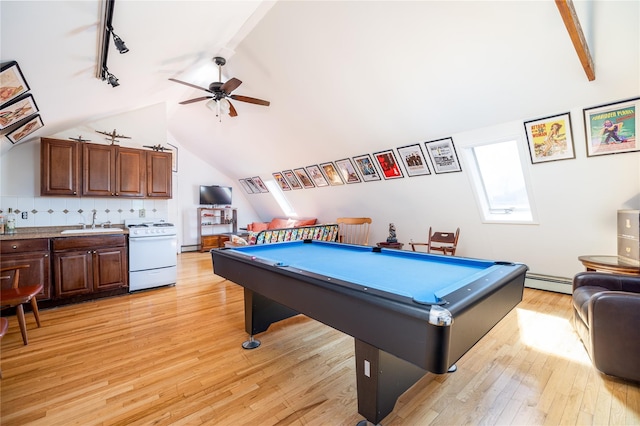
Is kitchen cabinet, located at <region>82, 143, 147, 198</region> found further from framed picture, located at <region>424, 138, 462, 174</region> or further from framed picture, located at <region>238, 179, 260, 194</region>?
framed picture, located at <region>424, 138, 462, 174</region>

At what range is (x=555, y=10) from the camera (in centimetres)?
216

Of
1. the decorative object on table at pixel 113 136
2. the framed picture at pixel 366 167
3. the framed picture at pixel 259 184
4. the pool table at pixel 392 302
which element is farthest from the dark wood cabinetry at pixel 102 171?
the framed picture at pixel 366 167

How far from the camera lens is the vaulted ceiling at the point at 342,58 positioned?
6.75ft

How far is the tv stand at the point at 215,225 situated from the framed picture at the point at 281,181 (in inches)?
86.7

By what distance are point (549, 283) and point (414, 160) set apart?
256 cm

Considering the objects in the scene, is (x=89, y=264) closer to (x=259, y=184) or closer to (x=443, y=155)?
(x=259, y=184)

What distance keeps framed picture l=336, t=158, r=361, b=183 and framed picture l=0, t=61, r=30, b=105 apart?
Result: 4.15 m

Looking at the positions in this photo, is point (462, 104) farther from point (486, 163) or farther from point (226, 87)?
point (226, 87)

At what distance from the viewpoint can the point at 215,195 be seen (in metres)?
7.89

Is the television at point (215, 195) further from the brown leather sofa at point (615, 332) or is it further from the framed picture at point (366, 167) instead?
Result: the brown leather sofa at point (615, 332)

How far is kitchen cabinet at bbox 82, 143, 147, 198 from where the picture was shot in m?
3.76

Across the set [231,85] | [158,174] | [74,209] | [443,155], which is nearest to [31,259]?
[74,209]

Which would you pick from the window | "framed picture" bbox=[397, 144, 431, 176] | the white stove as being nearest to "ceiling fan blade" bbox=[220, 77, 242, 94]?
the white stove

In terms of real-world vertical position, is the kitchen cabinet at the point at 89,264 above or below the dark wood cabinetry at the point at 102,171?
below
